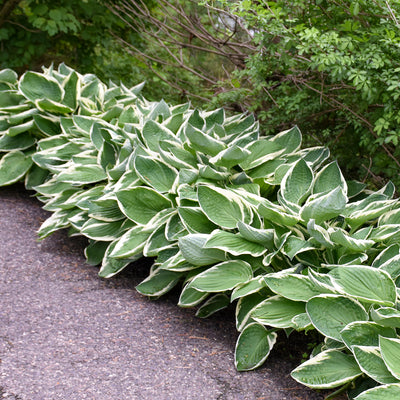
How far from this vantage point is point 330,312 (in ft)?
6.39

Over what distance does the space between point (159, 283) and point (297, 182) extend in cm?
82

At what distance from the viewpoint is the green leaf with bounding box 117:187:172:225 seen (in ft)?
9.00

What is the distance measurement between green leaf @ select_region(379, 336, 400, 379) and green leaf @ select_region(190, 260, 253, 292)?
2.19ft

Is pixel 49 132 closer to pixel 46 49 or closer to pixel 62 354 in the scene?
pixel 62 354

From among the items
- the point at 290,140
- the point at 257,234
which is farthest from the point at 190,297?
the point at 290,140

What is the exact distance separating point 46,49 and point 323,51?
4.17 metres

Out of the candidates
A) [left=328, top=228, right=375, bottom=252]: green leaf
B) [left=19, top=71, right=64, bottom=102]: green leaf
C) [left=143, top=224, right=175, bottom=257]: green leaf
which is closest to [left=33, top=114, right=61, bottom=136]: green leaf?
[left=19, top=71, right=64, bottom=102]: green leaf

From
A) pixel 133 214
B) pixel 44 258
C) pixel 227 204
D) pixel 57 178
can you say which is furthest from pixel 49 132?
pixel 227 204

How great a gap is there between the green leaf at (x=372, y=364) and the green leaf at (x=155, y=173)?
1.35 meters

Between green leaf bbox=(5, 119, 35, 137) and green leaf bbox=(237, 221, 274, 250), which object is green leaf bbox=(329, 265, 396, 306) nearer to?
green leaf bbox=(237, 221, 274, 250)

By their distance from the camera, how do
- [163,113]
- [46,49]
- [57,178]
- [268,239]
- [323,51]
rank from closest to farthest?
[268,239]
[323,51]
[57,178]
[163,113]
[46,49]

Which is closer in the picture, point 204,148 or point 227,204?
point 227,204

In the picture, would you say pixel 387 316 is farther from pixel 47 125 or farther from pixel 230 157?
pixel 47 125

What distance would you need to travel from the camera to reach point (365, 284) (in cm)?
193
